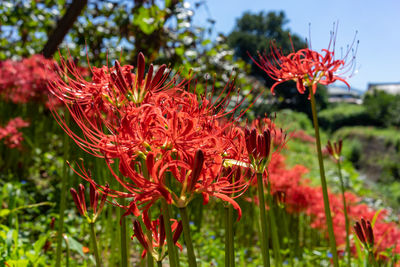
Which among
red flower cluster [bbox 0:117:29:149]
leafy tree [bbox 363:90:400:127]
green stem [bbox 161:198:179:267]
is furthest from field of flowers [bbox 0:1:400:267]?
leafy tree [bbox 363:90:400:127]

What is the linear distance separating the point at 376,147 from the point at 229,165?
17.9 meters

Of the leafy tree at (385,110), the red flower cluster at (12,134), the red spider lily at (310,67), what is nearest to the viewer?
the red spider lily at (310,67)

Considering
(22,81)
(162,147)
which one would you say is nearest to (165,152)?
(162,147)

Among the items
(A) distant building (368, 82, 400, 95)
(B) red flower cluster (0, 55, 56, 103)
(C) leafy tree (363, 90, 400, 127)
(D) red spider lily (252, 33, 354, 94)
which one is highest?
(A) distant building (368, 82, 400, 95)

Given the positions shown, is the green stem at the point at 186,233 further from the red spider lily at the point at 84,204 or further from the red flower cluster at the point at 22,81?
the red flower cluster at the point at 22,81

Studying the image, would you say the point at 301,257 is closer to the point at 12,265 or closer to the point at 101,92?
the point at 12,265

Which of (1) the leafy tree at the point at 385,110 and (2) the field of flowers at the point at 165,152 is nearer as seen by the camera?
(2) the field of flowers at the point at 165,152

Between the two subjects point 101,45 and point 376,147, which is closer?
point 101,45

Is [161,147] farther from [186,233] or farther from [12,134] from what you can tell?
[12,134]

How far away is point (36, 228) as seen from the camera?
2.45 metres

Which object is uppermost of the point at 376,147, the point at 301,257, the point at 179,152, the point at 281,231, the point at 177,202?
the point at 376,147

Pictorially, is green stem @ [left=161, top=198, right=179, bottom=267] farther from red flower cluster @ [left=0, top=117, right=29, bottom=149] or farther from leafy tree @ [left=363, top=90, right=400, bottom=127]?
leafy tree @ [left=363, top=90, right=400, bottom=127]

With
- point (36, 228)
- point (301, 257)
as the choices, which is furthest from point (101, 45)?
point (301, 257)

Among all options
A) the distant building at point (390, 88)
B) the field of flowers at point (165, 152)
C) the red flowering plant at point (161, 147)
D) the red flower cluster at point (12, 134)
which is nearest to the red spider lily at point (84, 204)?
the field of flowers at point (165, 152)
